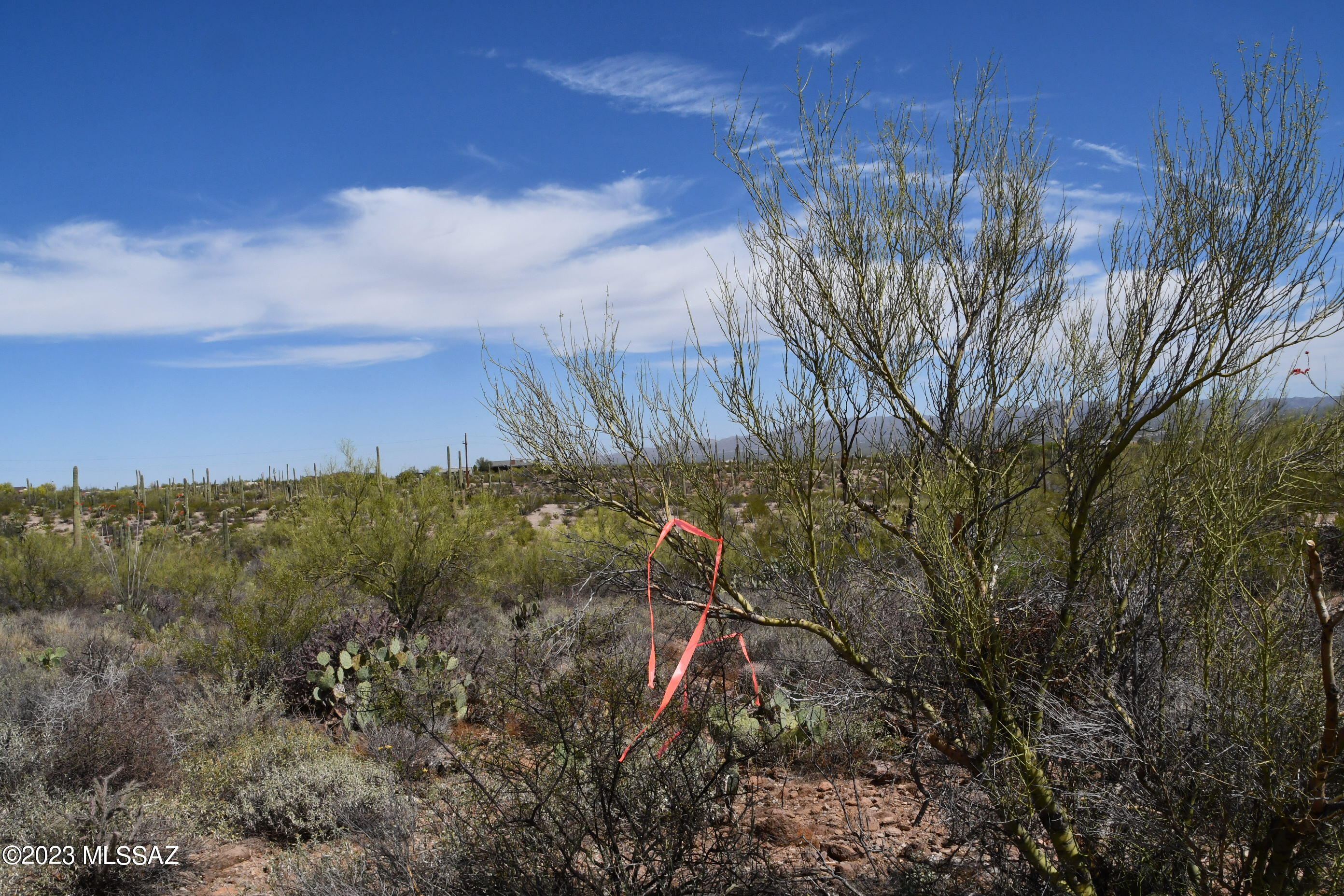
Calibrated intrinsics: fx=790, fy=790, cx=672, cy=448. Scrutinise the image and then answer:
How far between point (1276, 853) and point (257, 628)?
10.2 meters

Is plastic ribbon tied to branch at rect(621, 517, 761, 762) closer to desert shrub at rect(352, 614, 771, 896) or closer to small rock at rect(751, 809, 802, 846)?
→ desert shrub at rect(352, 614, 771, 896)

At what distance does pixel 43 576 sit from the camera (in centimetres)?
1653

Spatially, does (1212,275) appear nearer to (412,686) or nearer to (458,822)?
(458,822)

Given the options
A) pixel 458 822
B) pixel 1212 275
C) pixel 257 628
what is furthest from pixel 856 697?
pixel 257 628

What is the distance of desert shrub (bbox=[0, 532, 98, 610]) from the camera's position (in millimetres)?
16047

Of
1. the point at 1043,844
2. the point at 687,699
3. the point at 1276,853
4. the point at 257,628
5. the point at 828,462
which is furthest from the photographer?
the point at 257,628

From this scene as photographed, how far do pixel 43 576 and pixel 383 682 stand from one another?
1333cm

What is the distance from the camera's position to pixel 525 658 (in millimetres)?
3793

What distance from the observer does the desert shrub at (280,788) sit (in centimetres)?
581

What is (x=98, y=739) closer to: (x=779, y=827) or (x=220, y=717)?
(x=220, y=717)

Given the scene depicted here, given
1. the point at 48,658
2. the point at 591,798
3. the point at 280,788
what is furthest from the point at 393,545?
the point at 591,798

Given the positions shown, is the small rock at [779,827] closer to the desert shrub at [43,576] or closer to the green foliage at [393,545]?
the green foliage at [393,545]

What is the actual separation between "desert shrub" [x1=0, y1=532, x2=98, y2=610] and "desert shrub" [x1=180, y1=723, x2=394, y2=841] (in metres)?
12.5

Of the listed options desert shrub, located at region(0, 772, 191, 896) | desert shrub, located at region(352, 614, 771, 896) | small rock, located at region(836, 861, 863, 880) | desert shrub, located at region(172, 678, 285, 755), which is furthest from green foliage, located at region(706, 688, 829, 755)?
desert shrub, located at region(172, 678, 285, 755)
